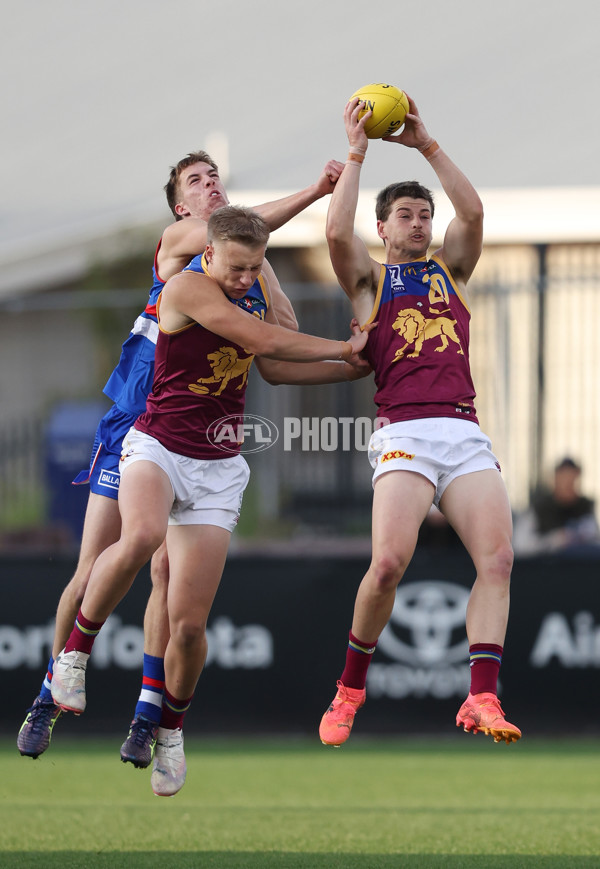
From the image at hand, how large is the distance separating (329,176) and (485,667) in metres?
2.60

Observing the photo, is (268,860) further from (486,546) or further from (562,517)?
(562,517)

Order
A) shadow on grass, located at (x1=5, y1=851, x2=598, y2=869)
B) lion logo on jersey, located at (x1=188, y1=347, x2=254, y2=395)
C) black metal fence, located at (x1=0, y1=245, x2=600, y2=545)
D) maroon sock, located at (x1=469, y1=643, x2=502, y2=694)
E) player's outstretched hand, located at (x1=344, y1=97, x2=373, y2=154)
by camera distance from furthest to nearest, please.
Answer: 1. black metal fence, located at (x1=0, y1=245, x2=600, y2=545)
2. shadow on grass, located at (x1=5, y1=851, x2=598, y2=869)
3. lion logo on jersey, located at (x1=188, y1=347, x2=254, y2=395)
4. player's outstretched hand, located at (x1=344, y1=97, x2=373, y2=154)
5. maroon sock, located at (x1=469, y1=643, x2=502, y2=694)

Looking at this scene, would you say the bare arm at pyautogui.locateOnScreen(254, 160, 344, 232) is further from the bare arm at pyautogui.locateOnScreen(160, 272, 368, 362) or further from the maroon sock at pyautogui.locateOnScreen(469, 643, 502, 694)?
the maroon sock at pyautogui.locateOnScreen(469, 643, 502, 694)

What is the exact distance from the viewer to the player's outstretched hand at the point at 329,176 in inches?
254

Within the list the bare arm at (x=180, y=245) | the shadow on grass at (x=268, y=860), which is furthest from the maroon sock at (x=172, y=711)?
the bare arm at (x=180, y=245)

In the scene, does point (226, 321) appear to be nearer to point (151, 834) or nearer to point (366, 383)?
point (151, 834)

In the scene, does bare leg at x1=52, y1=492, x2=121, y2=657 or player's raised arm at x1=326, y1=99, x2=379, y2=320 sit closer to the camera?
player's raised arm at x1=326, y1=99, x2=379, y2=320

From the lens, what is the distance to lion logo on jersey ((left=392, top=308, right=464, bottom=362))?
20.6ft

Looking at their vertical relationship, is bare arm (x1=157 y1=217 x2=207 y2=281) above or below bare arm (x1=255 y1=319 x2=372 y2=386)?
above

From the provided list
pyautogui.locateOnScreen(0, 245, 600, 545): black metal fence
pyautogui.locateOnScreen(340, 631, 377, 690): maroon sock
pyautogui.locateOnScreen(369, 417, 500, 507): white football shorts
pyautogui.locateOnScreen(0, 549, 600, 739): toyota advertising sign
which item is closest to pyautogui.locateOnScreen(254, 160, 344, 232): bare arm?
pyautogui.locateOnScreen(369, 417, 500, 507): white football shorts

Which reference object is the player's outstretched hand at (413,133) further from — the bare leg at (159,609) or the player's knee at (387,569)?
the bare leg at (159,609)

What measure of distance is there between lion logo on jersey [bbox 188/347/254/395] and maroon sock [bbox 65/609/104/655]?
50.9 inches

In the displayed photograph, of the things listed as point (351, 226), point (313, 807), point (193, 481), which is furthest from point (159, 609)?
point (313, 807)

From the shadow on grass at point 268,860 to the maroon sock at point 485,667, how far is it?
147 centimetres
